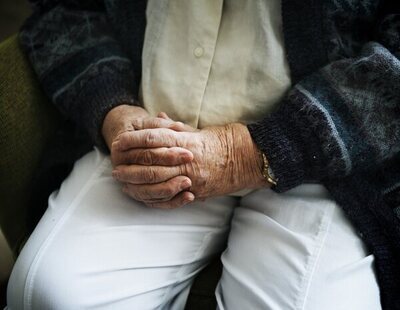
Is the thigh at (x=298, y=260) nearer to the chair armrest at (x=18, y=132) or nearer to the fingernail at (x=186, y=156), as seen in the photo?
the fingernail at (x=186, y=156)

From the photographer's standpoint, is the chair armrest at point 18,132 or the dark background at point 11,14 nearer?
the chair armrest at point 18,132

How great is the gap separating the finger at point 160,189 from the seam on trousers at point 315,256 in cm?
24

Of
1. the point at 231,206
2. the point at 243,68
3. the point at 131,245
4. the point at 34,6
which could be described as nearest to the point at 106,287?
the point at 131,245

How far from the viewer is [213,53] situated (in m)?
0.75

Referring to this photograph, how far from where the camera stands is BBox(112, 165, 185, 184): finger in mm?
696

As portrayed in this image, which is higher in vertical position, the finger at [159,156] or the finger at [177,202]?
the finger at [159,156]

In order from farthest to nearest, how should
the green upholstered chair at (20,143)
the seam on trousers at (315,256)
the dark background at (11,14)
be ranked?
the dark background at (11,14), the green upholstered chair at (20,143), the seam on trousers at (315,256)

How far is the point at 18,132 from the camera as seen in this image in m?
0.80

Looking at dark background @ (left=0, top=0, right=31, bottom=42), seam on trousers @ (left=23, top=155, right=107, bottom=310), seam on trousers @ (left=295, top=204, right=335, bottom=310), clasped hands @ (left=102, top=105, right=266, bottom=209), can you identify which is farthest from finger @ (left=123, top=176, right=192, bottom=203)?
dark background @ (left=0, top=0, right=31, bottom=42)

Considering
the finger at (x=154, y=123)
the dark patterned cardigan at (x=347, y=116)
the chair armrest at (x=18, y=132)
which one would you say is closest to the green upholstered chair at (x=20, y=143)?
the chair armrest at (x=18, y=132)

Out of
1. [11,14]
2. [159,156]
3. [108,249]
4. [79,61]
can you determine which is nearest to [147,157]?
[159,156]

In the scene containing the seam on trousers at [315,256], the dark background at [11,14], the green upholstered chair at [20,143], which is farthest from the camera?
the dark background at [11,14]

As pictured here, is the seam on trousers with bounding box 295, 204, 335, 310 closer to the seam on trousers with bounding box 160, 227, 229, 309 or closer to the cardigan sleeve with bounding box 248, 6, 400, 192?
the cardigan sleeve with bounding box 248, 6, 400, 192

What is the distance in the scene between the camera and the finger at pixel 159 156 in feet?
2.25
